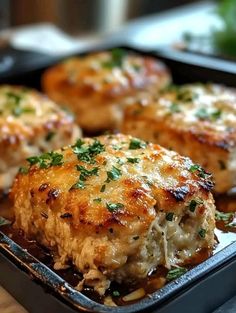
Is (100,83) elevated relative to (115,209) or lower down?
lower down

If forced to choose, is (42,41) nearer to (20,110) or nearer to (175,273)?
(20,110)

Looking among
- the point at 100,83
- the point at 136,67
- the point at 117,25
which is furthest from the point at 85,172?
the point at 117,25

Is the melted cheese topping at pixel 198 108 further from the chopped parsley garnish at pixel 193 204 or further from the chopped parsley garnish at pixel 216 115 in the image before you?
the chopped parsley garnish at pixel 193 204

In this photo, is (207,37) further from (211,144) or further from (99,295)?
(99,295)

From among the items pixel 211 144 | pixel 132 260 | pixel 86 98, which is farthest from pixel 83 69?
pixel 132 260

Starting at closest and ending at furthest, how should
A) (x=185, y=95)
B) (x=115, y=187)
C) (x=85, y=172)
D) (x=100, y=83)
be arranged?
(x=115, y=187) → (x=85, y=172) → (x=185, y=95) → (x=100, y=83)

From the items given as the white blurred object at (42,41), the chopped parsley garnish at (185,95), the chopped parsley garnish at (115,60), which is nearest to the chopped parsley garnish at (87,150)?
the chopped parsley garnish at (185,95)
